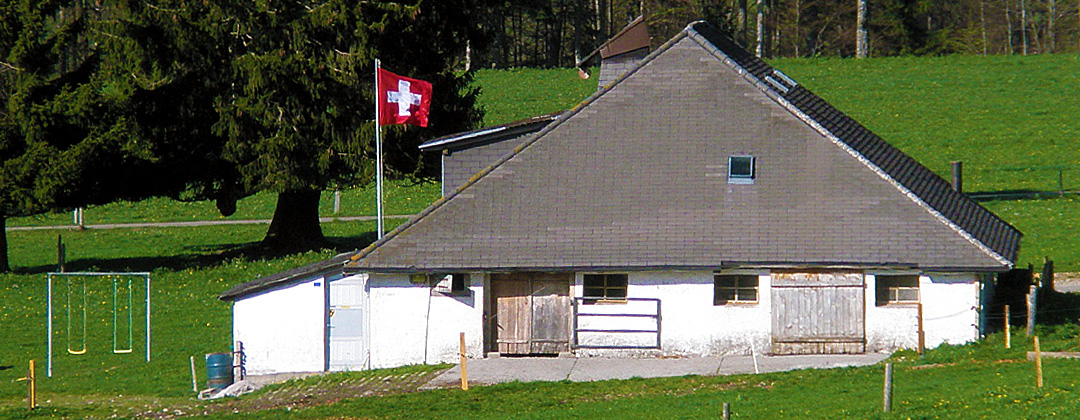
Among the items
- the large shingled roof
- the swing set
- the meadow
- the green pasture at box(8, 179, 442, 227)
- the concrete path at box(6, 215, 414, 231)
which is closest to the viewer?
the meadow

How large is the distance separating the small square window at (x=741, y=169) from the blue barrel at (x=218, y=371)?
34.6 ft

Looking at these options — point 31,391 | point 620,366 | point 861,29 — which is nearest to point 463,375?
point 620,366

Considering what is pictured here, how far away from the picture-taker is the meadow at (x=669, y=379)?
21.1 metres

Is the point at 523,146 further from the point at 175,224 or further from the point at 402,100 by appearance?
the point at 175,224

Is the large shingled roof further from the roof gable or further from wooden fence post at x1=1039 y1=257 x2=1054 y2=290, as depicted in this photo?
wooden fence post at x1=1039 y1=257 x2=1054 y2=290

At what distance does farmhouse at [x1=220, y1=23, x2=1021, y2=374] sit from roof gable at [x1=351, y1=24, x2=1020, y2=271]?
0.04 meters

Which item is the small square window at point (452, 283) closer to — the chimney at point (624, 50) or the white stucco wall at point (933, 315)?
the chimney at point (624, 50)

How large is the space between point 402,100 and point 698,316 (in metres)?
8.33

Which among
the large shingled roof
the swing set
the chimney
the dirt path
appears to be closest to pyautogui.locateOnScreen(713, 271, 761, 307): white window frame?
the large shingled roof

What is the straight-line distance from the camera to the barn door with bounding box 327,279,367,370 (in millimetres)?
27547

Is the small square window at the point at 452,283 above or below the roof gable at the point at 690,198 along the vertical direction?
below

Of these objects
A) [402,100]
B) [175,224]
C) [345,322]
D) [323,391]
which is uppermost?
[402,100]

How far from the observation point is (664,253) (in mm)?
26438

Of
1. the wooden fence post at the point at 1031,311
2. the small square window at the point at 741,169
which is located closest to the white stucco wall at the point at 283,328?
the small square window at the point at 741,169
